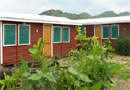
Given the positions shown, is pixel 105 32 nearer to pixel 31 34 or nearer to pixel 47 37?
pixel 47 37

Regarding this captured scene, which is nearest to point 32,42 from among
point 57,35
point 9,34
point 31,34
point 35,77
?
point 31,34

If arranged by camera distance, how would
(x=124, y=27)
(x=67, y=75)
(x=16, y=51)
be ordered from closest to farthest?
(x=67, y=75) → (x=16, y=51) → (x=124, y=27)

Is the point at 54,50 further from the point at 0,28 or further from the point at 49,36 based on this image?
the point at 0,28

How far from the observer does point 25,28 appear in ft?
34.3

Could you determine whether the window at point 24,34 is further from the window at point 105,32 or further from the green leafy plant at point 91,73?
the green leafy plant at point 91,73

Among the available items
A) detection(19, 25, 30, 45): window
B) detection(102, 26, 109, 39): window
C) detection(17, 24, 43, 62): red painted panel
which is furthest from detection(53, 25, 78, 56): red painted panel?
detection(102, 26, 109, 39): window

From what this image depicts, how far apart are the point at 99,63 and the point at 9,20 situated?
8.31m

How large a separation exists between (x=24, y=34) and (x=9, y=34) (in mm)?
1027

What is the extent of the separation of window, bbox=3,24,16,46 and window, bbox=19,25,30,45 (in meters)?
0.41

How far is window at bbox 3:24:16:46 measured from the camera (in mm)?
9335

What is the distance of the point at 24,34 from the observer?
10367 millimetres

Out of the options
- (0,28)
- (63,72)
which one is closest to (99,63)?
(63,72)

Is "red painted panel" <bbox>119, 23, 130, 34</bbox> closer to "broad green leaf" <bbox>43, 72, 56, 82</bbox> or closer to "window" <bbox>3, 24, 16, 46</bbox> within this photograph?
"window" <bbox>3, 24, 16, 46</bbox>

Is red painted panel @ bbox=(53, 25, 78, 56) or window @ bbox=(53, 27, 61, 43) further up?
window @ bbox=(53, 27, 61, 43)
